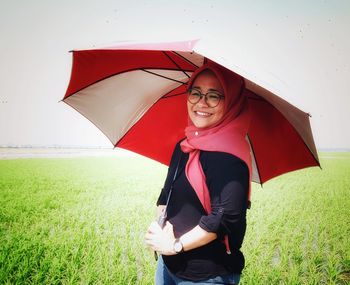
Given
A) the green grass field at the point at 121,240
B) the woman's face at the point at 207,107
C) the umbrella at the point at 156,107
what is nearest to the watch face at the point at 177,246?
the woman's face at the point at 207,107

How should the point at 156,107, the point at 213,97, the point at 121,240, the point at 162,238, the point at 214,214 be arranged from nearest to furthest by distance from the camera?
the point at 214,214, the point at 162,238, the point at 213,97, the point at 156,107, the point at 121,240

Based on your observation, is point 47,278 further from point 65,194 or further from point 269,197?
point 269,197

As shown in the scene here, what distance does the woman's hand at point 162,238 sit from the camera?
1.29 meters

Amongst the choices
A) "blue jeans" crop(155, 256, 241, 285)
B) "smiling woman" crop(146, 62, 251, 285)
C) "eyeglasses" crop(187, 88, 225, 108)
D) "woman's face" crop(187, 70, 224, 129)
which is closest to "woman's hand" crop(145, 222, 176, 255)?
"smiling woman" crop(146, 62, 251, 285)

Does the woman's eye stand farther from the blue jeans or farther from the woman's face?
the blue jeans

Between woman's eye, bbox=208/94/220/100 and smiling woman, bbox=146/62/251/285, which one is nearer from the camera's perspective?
smiling woman, bbox=146/62/251/285

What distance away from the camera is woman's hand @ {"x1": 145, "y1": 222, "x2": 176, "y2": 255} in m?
1.29

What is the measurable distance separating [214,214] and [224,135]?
401mm

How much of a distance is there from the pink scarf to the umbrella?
15 cm

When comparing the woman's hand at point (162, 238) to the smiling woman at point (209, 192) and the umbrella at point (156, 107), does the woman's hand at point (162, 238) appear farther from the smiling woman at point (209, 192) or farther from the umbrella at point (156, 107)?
the umbrella at point (156, 107)

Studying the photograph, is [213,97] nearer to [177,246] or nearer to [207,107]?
[207,107]

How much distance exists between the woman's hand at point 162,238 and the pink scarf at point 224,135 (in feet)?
0.79

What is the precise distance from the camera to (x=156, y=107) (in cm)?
228

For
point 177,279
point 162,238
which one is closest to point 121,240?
point 177,279
